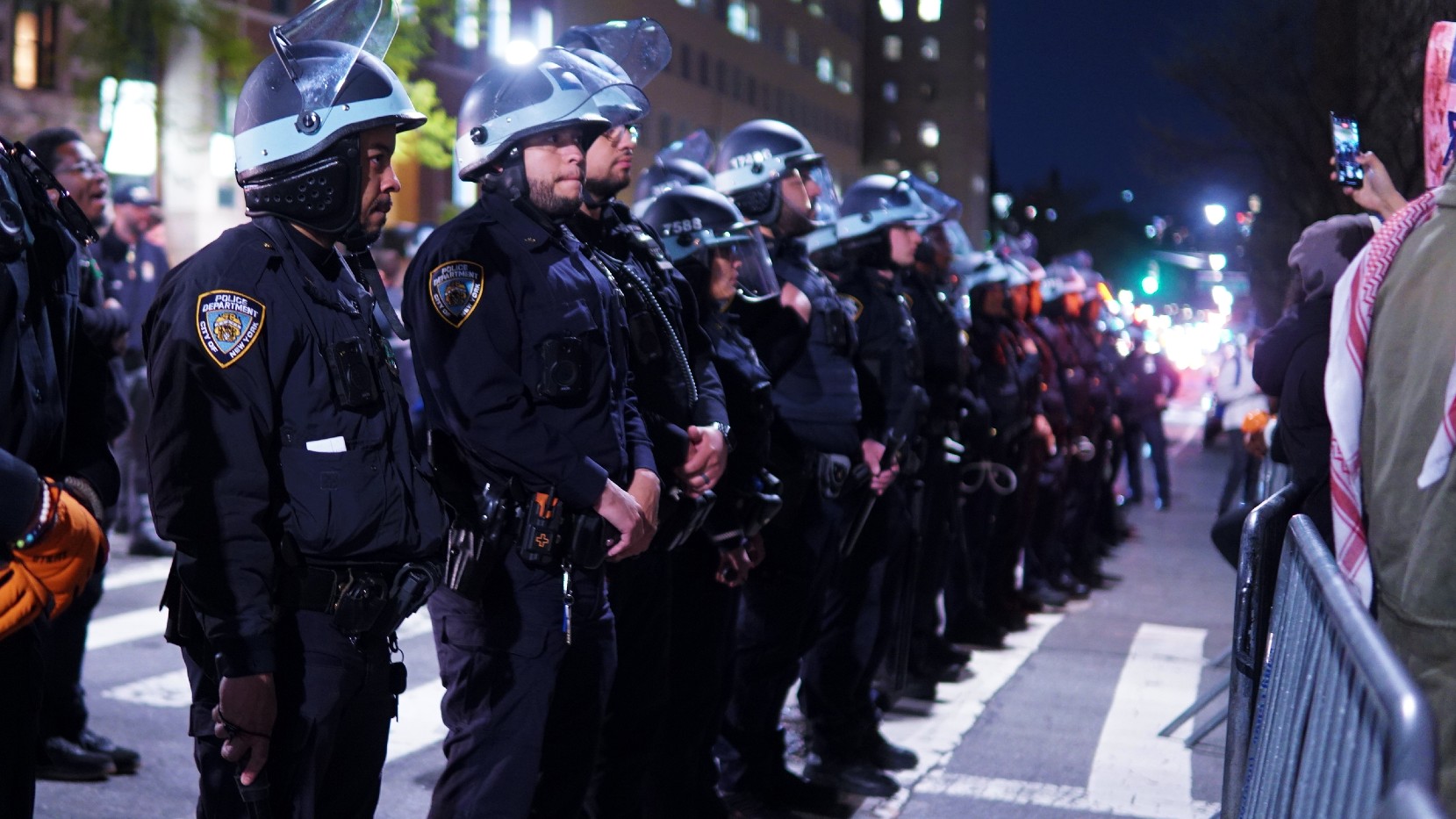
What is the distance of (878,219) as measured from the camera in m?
7.30

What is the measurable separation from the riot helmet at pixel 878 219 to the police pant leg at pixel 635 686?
326 cm

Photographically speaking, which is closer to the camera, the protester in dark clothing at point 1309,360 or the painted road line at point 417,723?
the protester in dark clothing at point 1309,360

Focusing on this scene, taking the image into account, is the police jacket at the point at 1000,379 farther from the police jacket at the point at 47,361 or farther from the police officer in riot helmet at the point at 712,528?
the police jacket at the point at 47,361

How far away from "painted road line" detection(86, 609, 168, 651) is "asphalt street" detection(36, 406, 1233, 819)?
17 millimetres

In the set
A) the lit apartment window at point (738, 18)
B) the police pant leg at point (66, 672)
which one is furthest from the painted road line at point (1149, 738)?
the lit apartment window at point (738, 18)

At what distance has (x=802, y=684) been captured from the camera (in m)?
6.38

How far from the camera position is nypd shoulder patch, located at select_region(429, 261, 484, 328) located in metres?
3.79

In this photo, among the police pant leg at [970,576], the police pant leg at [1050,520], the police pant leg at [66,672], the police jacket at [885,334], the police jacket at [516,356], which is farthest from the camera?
the police pant leg at [1050,520]

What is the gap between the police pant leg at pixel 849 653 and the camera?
20.2 feet

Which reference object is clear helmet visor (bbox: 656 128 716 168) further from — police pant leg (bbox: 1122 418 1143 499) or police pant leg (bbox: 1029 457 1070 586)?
police pant leg (bbox: 1122 418 1143 499)

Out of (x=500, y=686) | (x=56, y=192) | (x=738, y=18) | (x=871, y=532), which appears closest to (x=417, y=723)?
(x=871, y=532)

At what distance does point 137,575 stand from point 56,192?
6.93m

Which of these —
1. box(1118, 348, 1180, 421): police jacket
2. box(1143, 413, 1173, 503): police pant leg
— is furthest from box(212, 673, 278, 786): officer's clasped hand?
box(1143, 413, 1173, 503): police pant leg

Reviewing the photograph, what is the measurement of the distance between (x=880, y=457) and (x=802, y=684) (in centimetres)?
102
